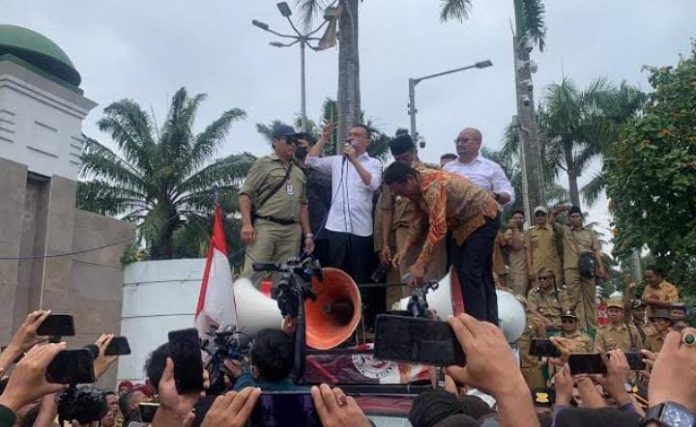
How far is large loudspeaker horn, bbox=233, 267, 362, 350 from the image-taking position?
214 inches

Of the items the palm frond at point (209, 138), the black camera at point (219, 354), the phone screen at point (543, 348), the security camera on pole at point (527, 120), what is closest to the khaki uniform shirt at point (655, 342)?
the phone screen at point (543, 348)

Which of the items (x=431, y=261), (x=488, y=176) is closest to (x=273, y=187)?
(x=431, y=261)

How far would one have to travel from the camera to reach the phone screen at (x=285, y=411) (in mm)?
1848

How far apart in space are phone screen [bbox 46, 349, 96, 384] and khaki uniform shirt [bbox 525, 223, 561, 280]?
25.7 feet

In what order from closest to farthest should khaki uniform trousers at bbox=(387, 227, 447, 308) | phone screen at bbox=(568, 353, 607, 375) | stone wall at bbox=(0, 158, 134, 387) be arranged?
phone screen at bbox=(568, 353, 607, 375), khaki uniform trousers at bbox=(387, 227, 447, 308), stone wall at bbox=(0, 158, 134, 387)

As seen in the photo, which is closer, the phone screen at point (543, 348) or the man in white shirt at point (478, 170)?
→ the phone screen at point (543, 348)

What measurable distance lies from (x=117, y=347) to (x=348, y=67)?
32.1ft

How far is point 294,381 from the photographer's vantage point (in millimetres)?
3559

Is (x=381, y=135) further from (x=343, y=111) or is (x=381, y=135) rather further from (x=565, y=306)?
(x=565, y=306)

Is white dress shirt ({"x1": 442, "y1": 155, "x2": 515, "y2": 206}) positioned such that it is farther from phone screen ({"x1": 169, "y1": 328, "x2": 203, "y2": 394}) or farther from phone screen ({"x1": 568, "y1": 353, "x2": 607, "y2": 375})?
phone screen ({"x1": 169, "y1": 328, "x2": 203, "y2": 394})

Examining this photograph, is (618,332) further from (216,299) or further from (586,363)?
(586,363)

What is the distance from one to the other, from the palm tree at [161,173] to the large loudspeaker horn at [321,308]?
62.1 ft

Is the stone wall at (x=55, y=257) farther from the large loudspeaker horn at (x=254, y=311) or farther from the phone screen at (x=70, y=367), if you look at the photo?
the phone screen at (x=70, y=367)

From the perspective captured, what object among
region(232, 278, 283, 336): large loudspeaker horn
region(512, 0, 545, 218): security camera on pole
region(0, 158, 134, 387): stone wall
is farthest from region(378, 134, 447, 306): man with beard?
region(512, 0, 545, 218): security camera on pole
